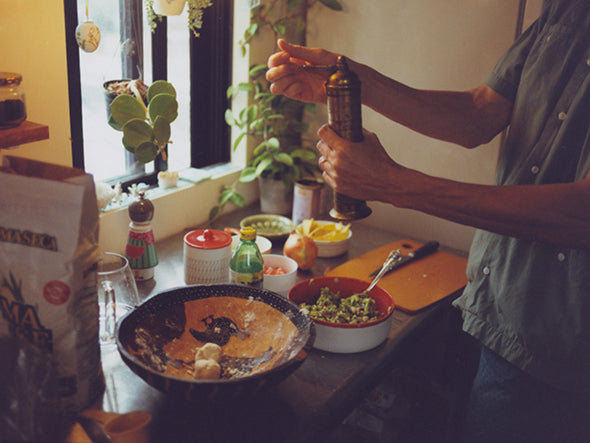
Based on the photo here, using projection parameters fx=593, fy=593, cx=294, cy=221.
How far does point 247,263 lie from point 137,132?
1.32 feet

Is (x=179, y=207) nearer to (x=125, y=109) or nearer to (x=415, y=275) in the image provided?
(x=125, y=109)

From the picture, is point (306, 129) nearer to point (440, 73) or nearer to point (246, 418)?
point (440, 73)

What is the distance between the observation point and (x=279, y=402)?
986 millimetres

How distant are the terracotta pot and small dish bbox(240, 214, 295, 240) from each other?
574 millimetres

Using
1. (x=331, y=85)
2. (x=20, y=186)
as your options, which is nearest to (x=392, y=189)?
(x=331, y=85)

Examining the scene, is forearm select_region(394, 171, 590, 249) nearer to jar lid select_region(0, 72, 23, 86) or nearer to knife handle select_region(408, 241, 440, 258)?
knife handle select_region(408, 241, 440, 258)

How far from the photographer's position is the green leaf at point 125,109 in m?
1.32

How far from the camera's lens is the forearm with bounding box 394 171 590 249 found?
38.3 inches

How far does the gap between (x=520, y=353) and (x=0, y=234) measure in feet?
3.09

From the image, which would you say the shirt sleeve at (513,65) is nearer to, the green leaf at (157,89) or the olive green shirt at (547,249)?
the olive green shirt at (547,249)

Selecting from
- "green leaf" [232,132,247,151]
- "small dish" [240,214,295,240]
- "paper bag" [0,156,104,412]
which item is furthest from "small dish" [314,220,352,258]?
"paper bag" [0,156,104,412]

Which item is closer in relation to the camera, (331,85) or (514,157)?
(331,85)

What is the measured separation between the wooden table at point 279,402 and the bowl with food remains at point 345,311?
0.03 m

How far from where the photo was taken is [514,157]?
47.4 inches
